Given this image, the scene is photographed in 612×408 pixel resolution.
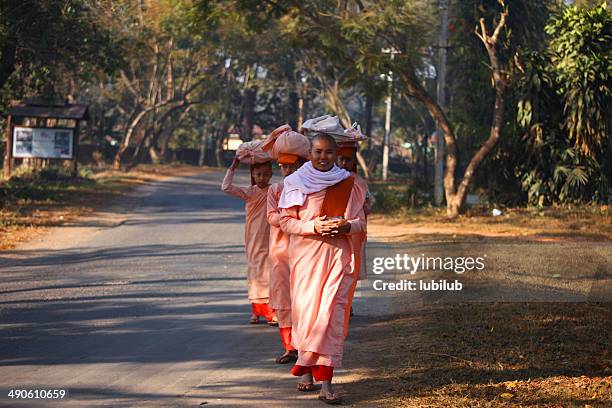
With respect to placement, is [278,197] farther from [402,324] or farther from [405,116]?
[405,116]

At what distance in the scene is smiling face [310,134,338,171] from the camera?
6785mm

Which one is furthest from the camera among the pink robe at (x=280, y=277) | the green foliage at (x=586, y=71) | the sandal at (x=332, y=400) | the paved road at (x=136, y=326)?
the green foliage at (x=586, y=71)

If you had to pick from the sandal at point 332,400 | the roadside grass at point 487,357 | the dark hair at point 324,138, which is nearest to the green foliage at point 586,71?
the roadside grass at point 487,357

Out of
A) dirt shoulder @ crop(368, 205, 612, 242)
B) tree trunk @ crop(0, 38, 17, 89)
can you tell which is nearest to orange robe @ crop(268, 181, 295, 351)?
dirt shoulder @ crop(368, 205, 612, 242)

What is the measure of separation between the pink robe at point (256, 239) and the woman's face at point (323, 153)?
8.46ft

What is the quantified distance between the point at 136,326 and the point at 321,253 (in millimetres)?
3019

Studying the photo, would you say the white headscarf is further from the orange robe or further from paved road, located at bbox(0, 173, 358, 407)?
paved road, located at bbox(0, 173, 358, 407)

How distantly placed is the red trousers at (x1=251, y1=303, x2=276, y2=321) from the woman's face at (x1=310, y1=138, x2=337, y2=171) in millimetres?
2852

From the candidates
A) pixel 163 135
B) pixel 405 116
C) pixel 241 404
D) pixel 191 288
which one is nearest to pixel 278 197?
pixel 241 404

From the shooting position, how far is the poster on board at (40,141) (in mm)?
30422

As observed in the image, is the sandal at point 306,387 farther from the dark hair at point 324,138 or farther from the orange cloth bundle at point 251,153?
the orange cloth bundle at point 251,153

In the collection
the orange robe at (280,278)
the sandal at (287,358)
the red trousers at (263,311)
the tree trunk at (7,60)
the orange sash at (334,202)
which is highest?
the tree trunk at (7,60)

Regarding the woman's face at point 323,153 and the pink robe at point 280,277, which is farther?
the pink robe at point 280,277

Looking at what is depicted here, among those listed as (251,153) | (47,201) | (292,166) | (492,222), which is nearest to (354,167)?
(292,166)
